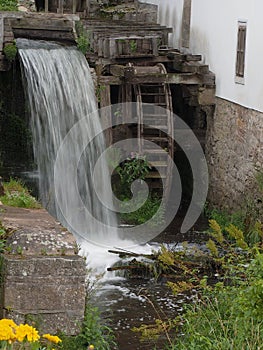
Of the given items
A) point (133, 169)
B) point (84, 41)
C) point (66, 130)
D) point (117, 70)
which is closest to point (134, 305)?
point (133, 169)

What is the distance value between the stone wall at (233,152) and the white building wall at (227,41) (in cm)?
22

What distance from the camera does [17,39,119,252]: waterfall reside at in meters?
12.7

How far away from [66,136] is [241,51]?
291 centimetres

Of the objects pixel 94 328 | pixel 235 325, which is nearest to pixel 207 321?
pixel 235 325

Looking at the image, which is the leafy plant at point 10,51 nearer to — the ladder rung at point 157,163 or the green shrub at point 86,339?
the ladder rung at point 157,163

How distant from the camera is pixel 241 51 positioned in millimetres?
12766

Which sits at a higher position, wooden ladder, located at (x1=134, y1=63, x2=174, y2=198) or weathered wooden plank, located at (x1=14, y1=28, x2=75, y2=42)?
weathered wooden plank, located at (x1=14, y1=28, x2=75, y2=42)

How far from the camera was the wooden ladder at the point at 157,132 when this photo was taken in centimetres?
1322

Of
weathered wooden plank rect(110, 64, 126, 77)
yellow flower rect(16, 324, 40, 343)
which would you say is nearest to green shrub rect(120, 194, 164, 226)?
weathered wooden plank rect(110, 64, 126, 77)

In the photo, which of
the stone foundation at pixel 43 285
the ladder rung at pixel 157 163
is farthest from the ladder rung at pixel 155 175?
the stone foundation at pixel 43 285

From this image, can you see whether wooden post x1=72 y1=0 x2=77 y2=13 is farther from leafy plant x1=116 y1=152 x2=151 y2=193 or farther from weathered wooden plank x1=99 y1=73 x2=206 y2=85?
leafy plant x1=116 y1=152 x2=151 y2=193

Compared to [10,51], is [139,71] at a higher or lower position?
lower

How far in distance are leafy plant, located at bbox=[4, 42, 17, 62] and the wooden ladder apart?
1950 mm

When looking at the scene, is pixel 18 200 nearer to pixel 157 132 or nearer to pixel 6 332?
pixel 6 332
